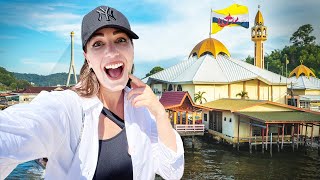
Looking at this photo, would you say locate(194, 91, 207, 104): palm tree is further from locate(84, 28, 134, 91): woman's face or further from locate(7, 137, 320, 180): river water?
locate(84, 28, 134, 91): woman's face

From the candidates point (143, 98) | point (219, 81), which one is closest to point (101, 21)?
point (143, 98)

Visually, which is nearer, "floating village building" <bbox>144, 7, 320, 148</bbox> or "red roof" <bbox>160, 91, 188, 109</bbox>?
"floating village building" <bbox>144, 7, 320, 148</bbox>

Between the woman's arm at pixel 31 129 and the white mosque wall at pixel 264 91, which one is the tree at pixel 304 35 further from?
the woman's arm at pixel 31 129

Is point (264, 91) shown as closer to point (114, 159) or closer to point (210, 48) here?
point (210, 48)

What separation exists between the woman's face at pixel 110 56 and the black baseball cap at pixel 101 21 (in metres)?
0.04

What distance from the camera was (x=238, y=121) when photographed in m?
22.6

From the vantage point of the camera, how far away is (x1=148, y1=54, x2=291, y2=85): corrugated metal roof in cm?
3516

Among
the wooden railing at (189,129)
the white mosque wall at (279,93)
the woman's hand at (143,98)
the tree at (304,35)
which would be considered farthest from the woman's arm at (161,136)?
the tree at (304,35)

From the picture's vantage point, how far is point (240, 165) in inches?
723

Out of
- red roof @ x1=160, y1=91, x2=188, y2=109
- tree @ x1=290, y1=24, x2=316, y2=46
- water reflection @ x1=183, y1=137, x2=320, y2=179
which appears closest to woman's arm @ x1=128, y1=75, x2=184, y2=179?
water reflection @ x1=183, y1=137, x2=320, y2=179

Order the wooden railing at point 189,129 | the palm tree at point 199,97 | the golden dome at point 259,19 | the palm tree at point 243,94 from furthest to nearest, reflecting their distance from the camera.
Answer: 1. the golden dome at point 259,19
2. the palm tree at point 243,94
3. the palm tree at point 199,97
4. the wooden railing at point 189,129

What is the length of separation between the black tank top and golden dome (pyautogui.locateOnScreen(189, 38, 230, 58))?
1829 inches

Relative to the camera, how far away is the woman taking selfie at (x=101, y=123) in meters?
1.11

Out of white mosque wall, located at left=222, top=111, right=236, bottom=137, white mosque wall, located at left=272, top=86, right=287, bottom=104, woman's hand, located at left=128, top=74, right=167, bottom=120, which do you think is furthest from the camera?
white mosque wall, located at left=272, top=86, right=287, bottom=104
